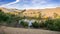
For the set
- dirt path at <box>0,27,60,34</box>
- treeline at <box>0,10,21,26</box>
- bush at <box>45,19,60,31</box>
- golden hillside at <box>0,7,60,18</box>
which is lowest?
dirt path at <box>0,27,60,34</box>

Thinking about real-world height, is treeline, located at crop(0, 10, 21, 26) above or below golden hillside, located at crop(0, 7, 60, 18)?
below

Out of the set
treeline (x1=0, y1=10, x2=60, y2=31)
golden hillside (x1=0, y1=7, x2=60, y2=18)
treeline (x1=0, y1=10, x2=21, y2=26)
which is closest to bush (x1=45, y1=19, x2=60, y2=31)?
treeline (x1=0, y1=10, x2=60, y2=31)

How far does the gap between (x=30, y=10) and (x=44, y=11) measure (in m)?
0.25

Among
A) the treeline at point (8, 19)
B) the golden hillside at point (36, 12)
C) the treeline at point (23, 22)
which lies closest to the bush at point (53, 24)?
the treeline at point (23, 22)

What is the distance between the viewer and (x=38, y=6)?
3.23 metres

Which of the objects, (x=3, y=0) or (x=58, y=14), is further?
(x=3, y=0)

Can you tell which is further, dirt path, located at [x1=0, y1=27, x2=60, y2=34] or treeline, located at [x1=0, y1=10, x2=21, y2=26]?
treeline, located at [x1=0, y1=10, x2=21, y2=26]

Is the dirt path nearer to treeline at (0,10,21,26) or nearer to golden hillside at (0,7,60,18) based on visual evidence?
treeline at (0,10,21,26)

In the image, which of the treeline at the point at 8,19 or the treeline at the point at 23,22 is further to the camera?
the treeline at the point at 8,19

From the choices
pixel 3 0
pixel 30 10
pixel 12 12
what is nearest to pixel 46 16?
pixel 30 10

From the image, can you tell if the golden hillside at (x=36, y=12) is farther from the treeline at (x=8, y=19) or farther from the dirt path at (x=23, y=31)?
the dirt path at (x=23, y=31)

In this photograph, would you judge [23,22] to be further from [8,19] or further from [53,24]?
[53,24]

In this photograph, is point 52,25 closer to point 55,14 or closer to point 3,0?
point 55,14

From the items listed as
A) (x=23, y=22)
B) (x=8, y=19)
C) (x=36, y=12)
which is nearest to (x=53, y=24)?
(x=36, y=12)
